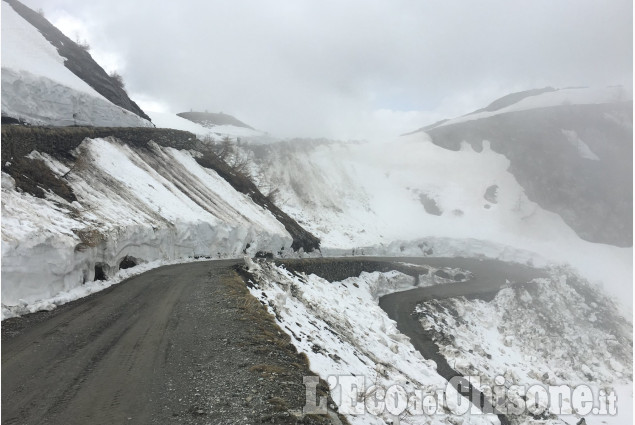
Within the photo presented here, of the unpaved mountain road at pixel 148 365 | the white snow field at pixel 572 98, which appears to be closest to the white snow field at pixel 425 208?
the white snow field at pixel 572 98

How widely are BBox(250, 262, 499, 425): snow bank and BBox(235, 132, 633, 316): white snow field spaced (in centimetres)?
2440

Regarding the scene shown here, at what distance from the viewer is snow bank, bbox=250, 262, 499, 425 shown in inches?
506

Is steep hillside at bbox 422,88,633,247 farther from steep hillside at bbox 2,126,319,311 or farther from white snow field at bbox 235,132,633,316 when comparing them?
steep hillside at bbox 2,126,319,311

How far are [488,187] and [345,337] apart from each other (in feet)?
237

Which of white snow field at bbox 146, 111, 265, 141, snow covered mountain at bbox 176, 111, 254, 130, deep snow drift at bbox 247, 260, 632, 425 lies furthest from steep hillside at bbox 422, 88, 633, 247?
snow covered mountain at bbox 176, 111, 254, 130

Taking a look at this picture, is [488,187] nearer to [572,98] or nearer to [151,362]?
[572,98]

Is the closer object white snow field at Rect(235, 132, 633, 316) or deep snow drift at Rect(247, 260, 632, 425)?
deep snow drift at Rect(247, 260, 632, 425)

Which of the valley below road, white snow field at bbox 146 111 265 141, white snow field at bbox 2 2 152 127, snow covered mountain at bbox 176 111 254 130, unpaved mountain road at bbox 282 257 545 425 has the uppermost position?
snow covered mountain at bbox 176 111 254 130

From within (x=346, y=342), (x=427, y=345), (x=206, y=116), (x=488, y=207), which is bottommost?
(x=427, y=345)

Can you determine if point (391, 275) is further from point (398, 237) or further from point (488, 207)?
point (488, 207)

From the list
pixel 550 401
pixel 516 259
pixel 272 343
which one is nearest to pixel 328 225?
pixel 516 259

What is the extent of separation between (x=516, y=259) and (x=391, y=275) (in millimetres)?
35287

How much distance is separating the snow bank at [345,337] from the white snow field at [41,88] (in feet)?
68.2

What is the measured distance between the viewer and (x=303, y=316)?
1766 centimetres
